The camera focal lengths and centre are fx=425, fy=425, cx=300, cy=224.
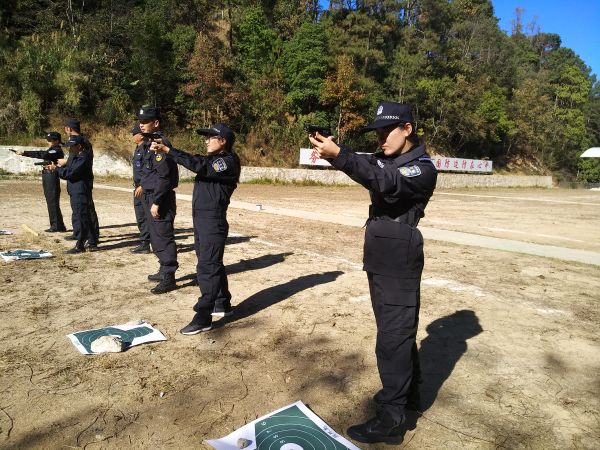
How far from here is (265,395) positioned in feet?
9.53

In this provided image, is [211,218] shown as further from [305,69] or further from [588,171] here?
[588,171]

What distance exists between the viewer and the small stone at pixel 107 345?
11.2 ft

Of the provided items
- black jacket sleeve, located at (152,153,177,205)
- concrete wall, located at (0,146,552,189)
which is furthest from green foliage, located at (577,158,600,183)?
black jacket sleeve, located at (152,153,177,205)

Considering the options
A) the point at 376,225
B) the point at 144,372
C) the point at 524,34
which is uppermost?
the point at 524,34

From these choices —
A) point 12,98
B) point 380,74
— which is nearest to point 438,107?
point 380,74

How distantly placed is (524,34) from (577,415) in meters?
83.0

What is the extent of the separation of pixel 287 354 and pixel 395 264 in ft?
4.97

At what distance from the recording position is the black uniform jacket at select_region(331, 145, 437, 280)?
2324 mm

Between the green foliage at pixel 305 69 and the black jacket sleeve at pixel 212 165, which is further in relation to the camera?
A: the green foliage at pixel 305 69

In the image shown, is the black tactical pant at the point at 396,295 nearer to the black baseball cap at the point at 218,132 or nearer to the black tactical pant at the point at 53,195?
the black baseball cap at the point at 218,132

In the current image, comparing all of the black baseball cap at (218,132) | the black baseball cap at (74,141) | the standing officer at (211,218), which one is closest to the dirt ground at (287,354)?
the standing officer at (211,218)

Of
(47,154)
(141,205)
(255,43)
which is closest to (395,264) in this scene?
(141,205)

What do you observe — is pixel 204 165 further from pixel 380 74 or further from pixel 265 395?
pixel 380 74

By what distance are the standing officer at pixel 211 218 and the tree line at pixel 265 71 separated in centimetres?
2185
